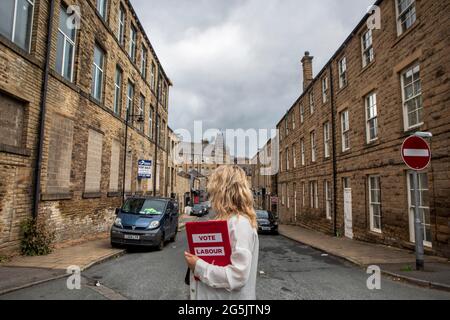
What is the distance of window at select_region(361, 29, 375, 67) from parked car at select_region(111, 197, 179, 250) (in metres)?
10.2

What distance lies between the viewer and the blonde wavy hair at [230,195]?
2111mm

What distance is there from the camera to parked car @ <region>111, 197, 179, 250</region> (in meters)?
9.30

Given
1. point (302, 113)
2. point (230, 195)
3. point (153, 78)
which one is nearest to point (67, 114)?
point (230, 195)

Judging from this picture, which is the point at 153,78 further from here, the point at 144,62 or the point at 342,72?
the point at 342,72

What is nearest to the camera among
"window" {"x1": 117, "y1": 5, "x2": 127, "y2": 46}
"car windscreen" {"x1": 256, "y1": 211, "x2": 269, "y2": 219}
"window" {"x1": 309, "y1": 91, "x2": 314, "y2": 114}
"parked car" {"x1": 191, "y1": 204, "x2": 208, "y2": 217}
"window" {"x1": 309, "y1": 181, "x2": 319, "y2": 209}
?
"window" {"x1": 117, "y1": 5, "x2": 127, "y2": 46}

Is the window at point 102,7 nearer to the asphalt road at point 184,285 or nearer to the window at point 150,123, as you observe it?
the window at point 150,123

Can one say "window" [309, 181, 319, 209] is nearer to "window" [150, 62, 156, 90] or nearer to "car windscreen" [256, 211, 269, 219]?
"car windscreen" [256, 211, 269, 219]

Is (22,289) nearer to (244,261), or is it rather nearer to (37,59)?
(244,261)

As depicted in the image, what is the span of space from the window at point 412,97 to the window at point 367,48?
256 cm

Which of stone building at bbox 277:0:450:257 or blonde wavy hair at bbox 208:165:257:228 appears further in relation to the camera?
stone building at bbox 277:0:450:257

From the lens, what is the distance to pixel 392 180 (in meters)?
10.5

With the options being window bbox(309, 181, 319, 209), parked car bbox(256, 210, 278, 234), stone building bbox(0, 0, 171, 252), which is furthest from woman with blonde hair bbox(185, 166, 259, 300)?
window bbox(309, 181, 319, 209)

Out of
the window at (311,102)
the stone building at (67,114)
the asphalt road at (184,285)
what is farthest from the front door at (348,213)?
the stone building at (67,114)

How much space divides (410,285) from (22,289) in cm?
720
